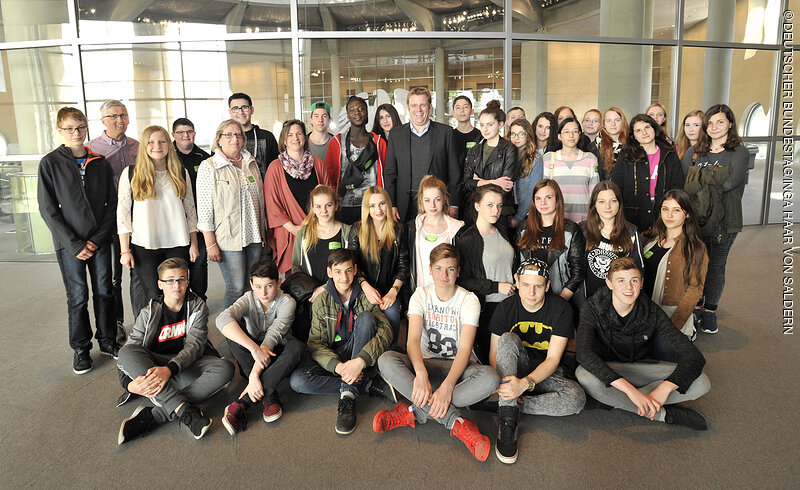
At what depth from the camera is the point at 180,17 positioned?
6.29 m

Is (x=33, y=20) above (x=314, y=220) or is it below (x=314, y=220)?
above

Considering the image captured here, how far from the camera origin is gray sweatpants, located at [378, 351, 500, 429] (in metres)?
2.61

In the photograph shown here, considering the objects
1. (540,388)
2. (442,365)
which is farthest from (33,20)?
(540,388)

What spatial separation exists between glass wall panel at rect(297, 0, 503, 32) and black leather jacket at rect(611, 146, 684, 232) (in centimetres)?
322

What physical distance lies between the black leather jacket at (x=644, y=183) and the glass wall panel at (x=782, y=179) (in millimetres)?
5465

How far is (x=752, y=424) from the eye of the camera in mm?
2643

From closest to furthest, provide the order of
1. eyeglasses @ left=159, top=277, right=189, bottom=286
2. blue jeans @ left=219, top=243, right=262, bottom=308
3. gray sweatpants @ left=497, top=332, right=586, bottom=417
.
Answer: gray sweatpants @ left=497, top=332, right=586, bottom=417, eyeglasses @ left=159, top=277, right=189, bottom=286, blue jeans @ left=219, top=243, right=262, bottom=308

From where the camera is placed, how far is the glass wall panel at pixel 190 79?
633cm

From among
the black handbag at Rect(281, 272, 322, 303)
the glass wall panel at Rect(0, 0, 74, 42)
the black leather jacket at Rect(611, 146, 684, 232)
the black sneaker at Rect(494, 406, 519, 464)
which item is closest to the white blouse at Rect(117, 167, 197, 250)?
the black handbag at Rect(281, 272, 322, 303)

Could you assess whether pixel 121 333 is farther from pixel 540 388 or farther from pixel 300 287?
pixel 540 388

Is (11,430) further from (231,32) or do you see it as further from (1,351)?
(231,32)

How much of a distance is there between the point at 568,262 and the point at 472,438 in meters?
1.42

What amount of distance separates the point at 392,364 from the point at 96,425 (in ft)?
5.21

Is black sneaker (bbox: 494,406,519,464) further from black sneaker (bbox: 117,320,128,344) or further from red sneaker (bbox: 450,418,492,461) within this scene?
black sneaker (bbox: 117,320,128,344)
